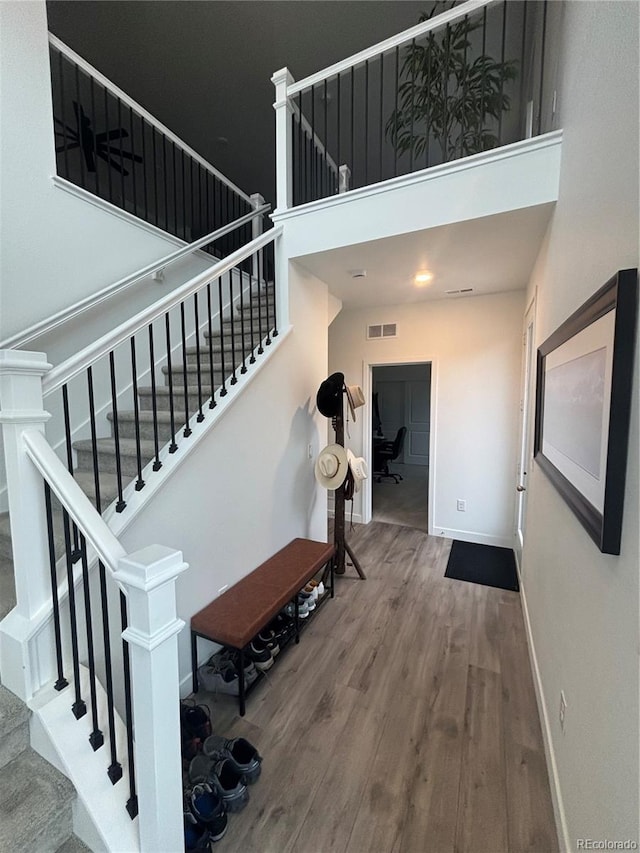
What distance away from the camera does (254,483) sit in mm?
2566

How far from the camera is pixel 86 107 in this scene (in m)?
4.37

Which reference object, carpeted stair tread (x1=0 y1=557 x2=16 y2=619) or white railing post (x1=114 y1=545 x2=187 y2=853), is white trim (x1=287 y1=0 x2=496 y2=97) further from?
carpeted stair tread (x1=0 y1=557 x2=16 y2=619)

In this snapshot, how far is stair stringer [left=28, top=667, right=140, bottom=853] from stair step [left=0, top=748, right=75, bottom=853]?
0.02 m

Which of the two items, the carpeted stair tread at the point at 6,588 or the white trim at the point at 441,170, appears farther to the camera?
the white trim at the point at 441,170

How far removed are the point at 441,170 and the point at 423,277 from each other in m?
1.04

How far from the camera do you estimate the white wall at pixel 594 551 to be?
879 mm

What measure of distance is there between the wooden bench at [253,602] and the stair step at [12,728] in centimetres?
81

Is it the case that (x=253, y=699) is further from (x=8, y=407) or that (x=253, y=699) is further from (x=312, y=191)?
(x=312, y=191)

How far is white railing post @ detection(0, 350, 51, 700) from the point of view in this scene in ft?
4.11

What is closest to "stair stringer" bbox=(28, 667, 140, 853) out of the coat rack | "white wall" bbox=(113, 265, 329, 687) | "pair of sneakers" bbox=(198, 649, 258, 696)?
"white wall" bbox=(113, 265, 329, 687)

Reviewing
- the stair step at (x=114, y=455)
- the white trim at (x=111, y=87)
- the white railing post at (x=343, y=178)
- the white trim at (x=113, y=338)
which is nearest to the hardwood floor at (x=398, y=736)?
the stair step at (x=114, y=455)

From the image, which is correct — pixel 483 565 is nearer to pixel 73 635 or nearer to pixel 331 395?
pixel 331 395

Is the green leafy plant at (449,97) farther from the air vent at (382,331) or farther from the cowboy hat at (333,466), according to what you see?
the cowboy hat at (333,466)

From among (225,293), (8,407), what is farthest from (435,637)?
(225,293)
